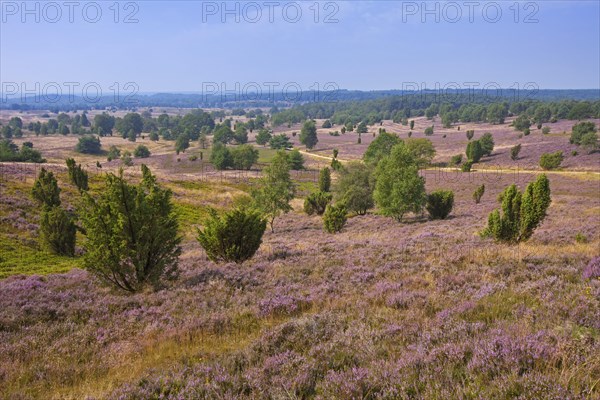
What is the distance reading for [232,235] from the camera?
15.3 meters

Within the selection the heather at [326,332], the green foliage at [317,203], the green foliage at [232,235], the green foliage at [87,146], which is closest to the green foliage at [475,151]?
the green foliage at [317,203]

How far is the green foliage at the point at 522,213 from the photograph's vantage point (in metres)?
15.2

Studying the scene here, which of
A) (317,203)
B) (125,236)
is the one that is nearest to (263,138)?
(317,203)

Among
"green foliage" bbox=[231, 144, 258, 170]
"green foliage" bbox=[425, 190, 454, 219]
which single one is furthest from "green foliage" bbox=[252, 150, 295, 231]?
"green foliage" bbox=[231, 144, 258, 170]

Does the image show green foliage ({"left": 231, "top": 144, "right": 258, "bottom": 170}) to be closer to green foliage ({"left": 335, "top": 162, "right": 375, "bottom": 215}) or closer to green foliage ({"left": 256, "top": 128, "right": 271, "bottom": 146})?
green foliage ({"left": 256, "top": 128, "right": 271, "bottom": 146})

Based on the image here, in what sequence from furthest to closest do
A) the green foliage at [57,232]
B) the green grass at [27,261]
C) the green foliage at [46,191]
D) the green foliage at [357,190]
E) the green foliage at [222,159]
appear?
1. the green foliage at [222,159]
2. the green foliage at [357,190]
3. the green foliage at [46,191]
4. the green foliage at [57,232]
5. the green grass at [27,261]

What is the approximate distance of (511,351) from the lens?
15.4 feet

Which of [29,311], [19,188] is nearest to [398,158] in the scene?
[29,311]

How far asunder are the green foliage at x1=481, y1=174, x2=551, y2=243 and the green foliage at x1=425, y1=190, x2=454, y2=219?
1787 cm

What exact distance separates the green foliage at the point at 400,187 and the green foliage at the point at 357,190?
8.44m

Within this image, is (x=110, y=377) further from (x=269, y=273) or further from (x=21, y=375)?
(x=269, y=273)

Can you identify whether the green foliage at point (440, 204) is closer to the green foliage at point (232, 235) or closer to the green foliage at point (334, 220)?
the green foliage at point (334, 220)

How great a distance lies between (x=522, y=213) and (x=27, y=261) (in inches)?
1101

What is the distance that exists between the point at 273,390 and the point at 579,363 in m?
3.83
